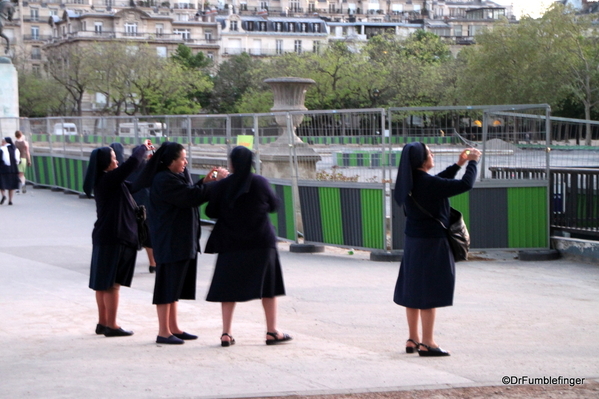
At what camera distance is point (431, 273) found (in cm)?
677

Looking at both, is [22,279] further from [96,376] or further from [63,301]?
[96,376]

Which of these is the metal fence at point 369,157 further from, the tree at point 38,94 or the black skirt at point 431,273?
the tree at point 38,94

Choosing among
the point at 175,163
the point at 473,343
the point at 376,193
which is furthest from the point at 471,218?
the point at 175,163

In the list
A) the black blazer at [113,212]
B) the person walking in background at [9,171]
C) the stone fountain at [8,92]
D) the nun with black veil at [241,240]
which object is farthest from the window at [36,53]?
the nun with black veil at [241,240]

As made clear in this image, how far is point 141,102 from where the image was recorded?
247ft

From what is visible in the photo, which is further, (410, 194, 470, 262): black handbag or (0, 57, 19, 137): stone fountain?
(0, 57, 19, 137): stone fountain

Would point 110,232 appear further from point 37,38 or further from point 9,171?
point 37,38

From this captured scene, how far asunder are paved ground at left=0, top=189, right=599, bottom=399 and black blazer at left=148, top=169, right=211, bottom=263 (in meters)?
0.77

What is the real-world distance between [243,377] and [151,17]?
116m

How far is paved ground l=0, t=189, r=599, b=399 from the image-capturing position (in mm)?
6004

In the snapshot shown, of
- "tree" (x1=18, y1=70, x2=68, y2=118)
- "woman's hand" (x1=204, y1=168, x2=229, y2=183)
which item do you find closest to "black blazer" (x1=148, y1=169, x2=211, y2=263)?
"woman's hand" (x1=204, y1=168, x2=229, y2=183)

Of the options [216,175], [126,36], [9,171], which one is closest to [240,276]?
[216,175]

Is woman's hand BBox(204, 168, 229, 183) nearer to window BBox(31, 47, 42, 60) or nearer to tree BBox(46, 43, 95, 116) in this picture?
tree BBox(46, 43, 95, 116)

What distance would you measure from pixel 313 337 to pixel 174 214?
1590 millimetres
